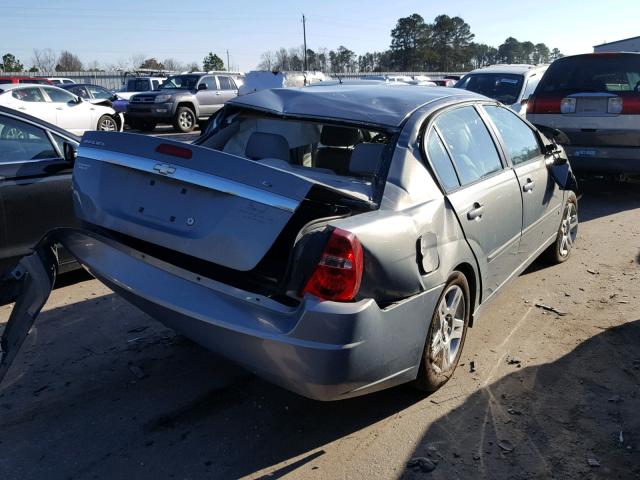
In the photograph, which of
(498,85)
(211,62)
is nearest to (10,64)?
(211,62)

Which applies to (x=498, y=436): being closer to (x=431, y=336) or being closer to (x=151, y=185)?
(x=431, y=336)

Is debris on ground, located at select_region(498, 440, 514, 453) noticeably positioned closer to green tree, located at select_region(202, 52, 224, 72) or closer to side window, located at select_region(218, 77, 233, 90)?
side window, located at select_region(218, 77, 233, 90)

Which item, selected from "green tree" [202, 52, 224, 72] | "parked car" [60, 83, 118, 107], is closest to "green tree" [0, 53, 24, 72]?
"green tree" [202, 52, 224, 72]

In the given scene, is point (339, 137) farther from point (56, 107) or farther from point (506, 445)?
point (56, 107)

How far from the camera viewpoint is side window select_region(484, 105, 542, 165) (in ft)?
14.8

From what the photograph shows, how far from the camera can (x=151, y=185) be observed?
321cm

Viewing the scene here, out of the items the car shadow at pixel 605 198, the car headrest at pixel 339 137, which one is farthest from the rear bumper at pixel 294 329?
the car shadow at pixel 605 198

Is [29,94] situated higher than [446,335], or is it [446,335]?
[29,94]

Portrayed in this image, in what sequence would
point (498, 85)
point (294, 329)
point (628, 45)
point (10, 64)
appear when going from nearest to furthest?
point (294, 329)
point (498, 85)
point (628, 45)
point (10, 64)

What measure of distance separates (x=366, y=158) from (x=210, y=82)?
60.3 feet

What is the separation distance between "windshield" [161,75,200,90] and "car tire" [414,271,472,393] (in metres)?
18.3

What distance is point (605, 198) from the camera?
9.00 metres

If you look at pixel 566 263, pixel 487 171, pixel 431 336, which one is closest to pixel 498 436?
pixel 431 336

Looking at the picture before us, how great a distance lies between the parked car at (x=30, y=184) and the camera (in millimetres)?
4668
